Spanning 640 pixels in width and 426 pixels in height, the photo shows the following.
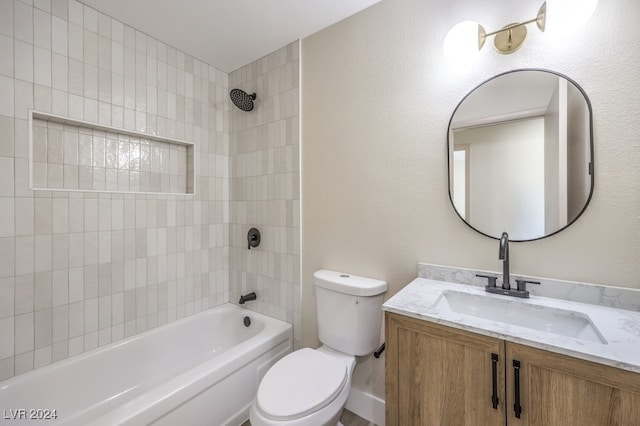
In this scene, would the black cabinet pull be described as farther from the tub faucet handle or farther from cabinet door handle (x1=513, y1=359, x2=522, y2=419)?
the tub faucet handle

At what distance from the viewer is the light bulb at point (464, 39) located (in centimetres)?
123

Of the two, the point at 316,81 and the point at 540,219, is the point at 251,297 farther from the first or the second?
the point at 540,219

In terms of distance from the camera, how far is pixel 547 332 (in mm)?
986

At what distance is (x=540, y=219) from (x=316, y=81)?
1.51 meters

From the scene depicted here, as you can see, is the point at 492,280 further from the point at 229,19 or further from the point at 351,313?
the point at 229,19

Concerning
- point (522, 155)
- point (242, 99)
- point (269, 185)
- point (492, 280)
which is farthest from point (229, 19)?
point (492, 280)

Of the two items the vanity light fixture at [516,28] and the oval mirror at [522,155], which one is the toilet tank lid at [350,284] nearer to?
the oval mirror at [522,155]

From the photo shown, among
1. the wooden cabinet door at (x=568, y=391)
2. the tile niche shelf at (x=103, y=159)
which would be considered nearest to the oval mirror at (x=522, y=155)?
the wooden cabinet door at (x=568, y=391)

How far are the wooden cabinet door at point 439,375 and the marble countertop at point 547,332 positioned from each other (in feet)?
0.12

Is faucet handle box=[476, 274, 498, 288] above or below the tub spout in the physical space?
above

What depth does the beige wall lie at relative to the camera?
1.04m

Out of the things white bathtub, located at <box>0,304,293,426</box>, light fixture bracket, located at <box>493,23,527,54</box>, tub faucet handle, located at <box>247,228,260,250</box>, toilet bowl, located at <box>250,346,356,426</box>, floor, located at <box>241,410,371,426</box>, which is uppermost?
light fixture bracket, located at <box>493,23,527,54</box>

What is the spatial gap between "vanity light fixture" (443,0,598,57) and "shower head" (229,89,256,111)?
1357mm

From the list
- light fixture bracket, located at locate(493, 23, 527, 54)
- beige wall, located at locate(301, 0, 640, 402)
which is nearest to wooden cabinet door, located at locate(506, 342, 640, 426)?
beige wall, located at locate(301, 0, 640, 402)
